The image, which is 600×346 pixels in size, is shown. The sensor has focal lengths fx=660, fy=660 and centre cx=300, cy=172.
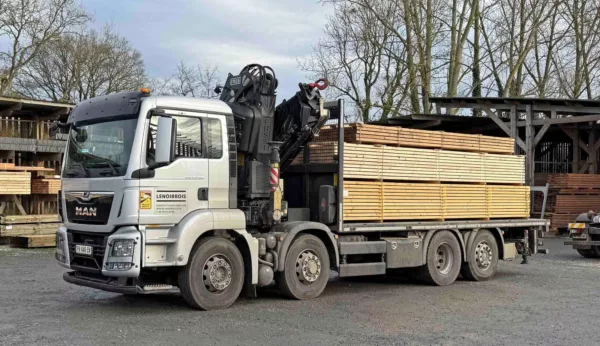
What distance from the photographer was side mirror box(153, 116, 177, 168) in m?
8.34

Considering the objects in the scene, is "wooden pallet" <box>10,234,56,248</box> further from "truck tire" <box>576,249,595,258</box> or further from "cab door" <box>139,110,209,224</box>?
"truck tire" <box>576,249,595,258</box>

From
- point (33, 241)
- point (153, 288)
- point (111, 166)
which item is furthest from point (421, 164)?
point (33, 241)

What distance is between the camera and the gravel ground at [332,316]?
7.59 m

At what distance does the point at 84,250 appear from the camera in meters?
8.98

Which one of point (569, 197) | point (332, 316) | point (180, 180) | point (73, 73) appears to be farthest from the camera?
point (73, 73)

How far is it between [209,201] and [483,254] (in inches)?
246

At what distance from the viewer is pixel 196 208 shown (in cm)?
900

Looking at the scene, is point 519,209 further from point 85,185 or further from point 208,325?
point 85,185

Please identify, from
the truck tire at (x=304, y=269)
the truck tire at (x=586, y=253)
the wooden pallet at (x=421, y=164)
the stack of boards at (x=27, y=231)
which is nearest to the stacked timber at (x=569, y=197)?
the truck tire at (x=586, y=253)

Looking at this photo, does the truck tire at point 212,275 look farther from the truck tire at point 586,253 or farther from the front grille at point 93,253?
the truck tire at point 586,253

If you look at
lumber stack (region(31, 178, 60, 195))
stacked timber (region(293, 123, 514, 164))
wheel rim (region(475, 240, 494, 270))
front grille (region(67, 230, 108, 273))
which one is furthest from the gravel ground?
lumber stack (region(31, 178, 60, 195))

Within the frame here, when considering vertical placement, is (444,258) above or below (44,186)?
below

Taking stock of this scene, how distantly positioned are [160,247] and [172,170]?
3.35 feet

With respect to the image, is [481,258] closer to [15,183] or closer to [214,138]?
[214,138]
